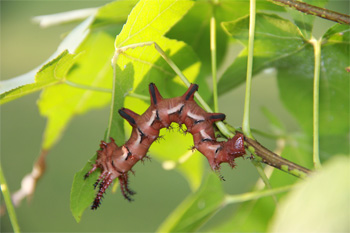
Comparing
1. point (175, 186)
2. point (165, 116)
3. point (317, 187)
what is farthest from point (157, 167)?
point (317, 187)

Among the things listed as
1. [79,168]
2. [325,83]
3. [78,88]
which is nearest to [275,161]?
[325,83]

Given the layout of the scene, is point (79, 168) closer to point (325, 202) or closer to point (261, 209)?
point (261, 209)

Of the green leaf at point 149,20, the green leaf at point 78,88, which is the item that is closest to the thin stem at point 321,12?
the green leaf at point 149,20

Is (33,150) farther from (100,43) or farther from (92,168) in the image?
(92,168)

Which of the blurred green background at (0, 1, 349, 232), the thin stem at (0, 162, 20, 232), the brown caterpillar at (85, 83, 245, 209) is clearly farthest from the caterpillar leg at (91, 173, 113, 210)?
the blurred green background at (0, 1, 349, 232)

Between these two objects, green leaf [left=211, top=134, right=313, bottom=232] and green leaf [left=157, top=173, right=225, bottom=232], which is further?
green leaf [left=211, top=134, right=313, bottom=232]

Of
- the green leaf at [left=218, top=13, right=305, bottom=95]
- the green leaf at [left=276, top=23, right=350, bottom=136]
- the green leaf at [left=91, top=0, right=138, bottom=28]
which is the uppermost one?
the green leaf at [left=276, top=23, right=350, bottom=136]

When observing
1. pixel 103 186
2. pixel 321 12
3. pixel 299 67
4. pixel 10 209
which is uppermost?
pixel 299 67

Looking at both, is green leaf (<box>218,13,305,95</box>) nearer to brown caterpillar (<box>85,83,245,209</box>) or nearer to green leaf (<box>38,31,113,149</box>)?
brown caterpillar (<box>85,83,245,209</box>)
